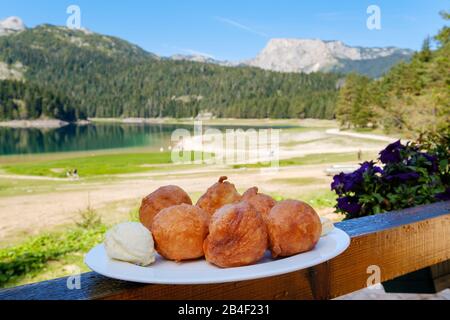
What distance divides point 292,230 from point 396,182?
189cm

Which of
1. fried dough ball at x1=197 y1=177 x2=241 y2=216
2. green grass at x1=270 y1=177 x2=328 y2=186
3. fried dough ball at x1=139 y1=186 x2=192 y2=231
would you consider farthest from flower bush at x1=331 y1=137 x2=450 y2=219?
green grass at x1=270 y1=177 x2=328 y2=186

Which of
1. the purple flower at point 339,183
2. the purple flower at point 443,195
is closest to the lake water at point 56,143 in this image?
the purple flower at point 339,183

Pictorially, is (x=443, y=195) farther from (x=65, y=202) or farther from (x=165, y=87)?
(x=165, y=87)

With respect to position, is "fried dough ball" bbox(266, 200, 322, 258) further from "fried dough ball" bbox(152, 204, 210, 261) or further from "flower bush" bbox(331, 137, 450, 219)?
"flower bush" bbox(331, 137, 450, 219)

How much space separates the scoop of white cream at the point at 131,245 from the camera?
0.91 meters

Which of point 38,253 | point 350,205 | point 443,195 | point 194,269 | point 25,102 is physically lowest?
point 38,253

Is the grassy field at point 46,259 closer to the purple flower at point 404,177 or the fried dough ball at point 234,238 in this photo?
the purple flower at point 404,177

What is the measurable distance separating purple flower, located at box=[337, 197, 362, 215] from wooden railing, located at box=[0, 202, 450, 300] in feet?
3.05

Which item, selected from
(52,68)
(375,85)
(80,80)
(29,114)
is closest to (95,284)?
(375,85)

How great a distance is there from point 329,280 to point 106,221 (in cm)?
1077

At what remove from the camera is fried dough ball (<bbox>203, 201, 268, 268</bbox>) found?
91 cm

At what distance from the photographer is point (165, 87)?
141m

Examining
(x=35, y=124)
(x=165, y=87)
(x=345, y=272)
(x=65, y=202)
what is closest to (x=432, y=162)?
(x=345, y=272)

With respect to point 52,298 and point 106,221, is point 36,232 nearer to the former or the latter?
point 106,221
